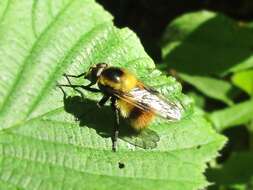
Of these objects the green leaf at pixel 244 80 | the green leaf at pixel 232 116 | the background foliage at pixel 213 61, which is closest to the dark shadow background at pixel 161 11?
the background foliage at pixel 213 61

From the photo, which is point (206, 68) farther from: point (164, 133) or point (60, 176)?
point (60, 176)

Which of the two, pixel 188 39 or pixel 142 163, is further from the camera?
pixel 188 39

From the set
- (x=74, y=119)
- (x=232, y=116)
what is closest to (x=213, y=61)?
(x=232, y=116)

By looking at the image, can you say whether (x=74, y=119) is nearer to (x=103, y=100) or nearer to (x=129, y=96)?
(x=103, y=100)

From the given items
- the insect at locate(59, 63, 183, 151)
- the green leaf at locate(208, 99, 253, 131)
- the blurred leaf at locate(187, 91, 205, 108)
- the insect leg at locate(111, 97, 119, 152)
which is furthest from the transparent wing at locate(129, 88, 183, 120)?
the blurred leaf at locate(187, 91, 205, 108)

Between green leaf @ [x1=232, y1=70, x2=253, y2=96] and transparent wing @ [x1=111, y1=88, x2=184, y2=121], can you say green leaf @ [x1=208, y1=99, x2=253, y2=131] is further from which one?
transparent wing @ [x1=111, y1=88, x2=184, y2=121]

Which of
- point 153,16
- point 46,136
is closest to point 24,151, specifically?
point 46,136
